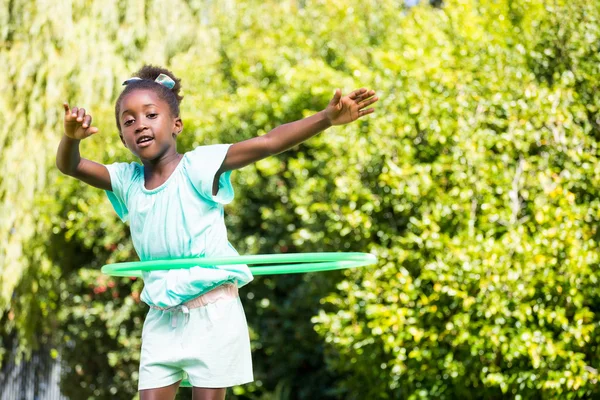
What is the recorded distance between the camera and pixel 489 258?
4988 millimetres

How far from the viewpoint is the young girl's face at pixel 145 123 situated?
10.5ft

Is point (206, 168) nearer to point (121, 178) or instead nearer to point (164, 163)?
point (164, 163)

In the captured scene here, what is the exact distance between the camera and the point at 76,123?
321 centimetres

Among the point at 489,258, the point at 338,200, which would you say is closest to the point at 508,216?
the point at 489,258

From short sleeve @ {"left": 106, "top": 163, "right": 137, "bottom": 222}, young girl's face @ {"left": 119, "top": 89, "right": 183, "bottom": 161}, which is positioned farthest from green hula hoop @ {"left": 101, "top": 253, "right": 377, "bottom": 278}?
young girl's face @ {"left": 119, "top": 89, "right": 183, "bottom": 161}

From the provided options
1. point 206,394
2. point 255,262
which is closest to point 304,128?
point 255,262

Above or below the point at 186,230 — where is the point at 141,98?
above

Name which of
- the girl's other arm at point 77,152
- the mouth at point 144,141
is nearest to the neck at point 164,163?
the mouth at point 144,141

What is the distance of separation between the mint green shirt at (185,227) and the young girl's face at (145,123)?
5.0 inches

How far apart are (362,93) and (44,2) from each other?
6998 mm

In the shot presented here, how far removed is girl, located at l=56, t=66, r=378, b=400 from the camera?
3141mm

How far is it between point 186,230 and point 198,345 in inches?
16.8

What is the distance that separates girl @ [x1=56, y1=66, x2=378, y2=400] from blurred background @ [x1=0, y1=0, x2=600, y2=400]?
218 cm

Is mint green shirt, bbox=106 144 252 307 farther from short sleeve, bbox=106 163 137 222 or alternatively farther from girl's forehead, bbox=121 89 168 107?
girl's forehead, bbox=121 89 168 107
